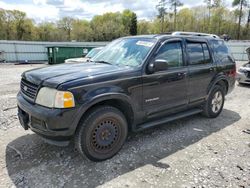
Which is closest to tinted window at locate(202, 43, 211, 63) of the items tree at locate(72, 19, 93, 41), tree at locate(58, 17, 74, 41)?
tree at locate(72, 19, 93, 41)

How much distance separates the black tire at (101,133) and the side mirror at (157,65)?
92 centimetres

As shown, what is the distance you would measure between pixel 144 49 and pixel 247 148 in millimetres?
2579

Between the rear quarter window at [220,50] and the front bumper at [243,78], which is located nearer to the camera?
the rear quarter window at [220,50]

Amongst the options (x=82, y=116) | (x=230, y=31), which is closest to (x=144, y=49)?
(x=82, y=116)

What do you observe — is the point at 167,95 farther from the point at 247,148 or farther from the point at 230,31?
the point at 230,31

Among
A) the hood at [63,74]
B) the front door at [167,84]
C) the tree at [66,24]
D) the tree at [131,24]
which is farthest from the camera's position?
the tree at [66,24]

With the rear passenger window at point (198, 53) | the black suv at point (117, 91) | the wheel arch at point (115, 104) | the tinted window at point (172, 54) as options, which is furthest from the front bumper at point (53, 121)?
the rear passenger window at point (198, 53)

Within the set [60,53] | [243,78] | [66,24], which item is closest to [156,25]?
[66,24]

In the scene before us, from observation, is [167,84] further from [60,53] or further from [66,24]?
[66,24]

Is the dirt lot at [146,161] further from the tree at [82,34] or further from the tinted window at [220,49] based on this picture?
the tree at [82,34]

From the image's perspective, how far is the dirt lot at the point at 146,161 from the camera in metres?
3.05

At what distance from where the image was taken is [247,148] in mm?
4027

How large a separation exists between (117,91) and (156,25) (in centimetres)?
6604

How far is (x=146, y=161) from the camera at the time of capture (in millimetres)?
3529
